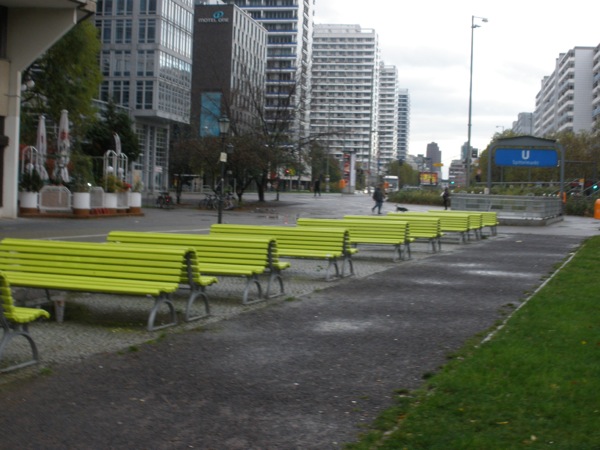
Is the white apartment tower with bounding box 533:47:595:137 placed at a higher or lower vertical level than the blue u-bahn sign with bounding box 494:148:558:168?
higher

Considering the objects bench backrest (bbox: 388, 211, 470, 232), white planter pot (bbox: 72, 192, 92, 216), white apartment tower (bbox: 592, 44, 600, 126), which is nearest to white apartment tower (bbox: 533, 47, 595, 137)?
white apartment tower (bbox: 592, 44, 600, 126)

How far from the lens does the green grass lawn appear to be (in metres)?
4.98

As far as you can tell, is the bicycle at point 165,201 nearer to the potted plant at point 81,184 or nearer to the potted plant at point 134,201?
the potted plant at point 81,184

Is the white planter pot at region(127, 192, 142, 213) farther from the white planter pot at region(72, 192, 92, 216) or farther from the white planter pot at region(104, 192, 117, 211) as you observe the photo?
the white planter pot at region(72, 192, 92, 216)

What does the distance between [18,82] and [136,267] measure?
23030mm

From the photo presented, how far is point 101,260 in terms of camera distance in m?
9.83

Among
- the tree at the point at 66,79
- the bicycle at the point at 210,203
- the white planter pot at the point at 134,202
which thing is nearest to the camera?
the white planter pot at the point at 134,202

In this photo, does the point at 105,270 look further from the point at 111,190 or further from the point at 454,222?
the point at 111,190

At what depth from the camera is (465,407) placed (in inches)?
223

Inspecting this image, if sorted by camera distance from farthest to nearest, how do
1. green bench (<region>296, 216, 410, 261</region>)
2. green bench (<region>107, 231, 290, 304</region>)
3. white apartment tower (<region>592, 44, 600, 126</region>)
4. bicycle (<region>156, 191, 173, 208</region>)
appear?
white apartment tower (<region>592, 44, 600, 126</region>)
bicycle (<region>156, 191, 173, 208</region>)
green bench (<region>296, 216, 410, 261</region>)
green bench (<region>107, 231, 290, 304</region>)

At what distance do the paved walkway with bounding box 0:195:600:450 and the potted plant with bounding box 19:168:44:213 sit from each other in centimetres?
2291

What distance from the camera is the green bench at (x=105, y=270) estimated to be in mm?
9062

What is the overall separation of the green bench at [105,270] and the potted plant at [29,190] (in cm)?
2320

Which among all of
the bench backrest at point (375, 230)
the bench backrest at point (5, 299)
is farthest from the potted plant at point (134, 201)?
the bench backrest at point (5, 299)
